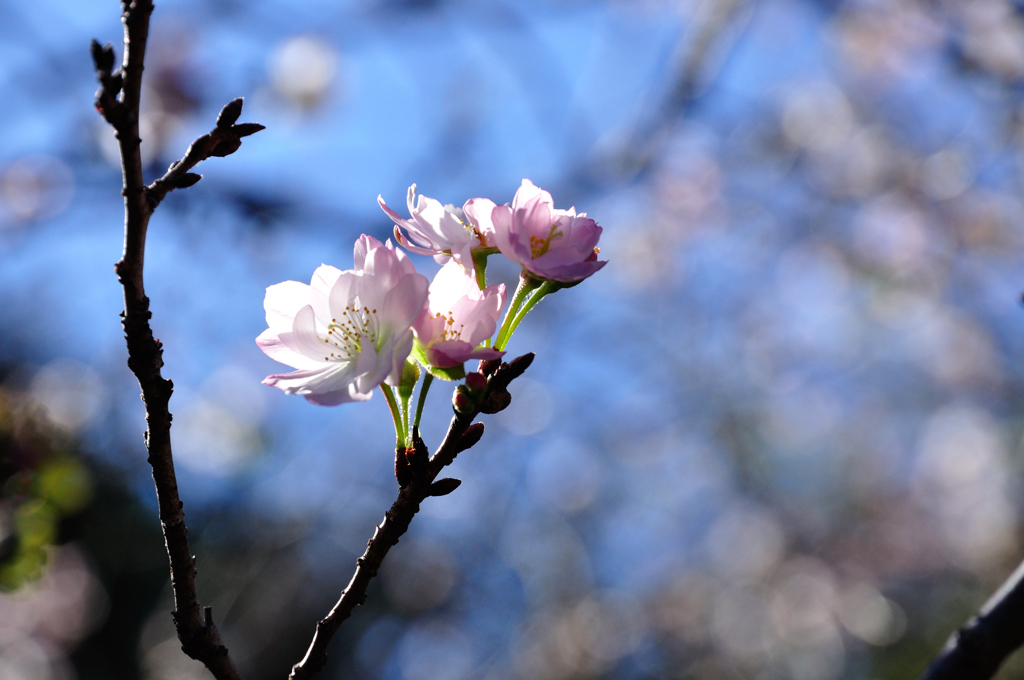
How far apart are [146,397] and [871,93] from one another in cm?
752

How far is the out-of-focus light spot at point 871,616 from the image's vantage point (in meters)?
6.36

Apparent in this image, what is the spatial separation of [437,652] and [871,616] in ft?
15.8

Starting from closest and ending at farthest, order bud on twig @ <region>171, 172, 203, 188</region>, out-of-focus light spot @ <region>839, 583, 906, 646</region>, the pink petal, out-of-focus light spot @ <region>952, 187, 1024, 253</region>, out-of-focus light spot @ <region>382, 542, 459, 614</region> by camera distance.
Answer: bud on twig @ <region>171, 172, 203, 188</region> < the pink petal < out-of-focus light spot @ <region>952, 187, 1024, 253</region> < out-of-focus light spot @ <region>839, 583, 906, 646</region> < out-of-focus light spot @ <region>382, 542, 459, 614</region>

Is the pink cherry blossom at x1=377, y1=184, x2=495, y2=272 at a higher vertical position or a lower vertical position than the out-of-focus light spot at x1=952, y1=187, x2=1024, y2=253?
higher

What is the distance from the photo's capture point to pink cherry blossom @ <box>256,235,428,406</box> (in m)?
0.79

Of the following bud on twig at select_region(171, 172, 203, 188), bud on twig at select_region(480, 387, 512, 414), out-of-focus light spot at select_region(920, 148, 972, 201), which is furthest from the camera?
out-of-focus light spot at select_region(920, 148, 972, 201)

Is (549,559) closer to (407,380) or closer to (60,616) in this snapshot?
(60,616)

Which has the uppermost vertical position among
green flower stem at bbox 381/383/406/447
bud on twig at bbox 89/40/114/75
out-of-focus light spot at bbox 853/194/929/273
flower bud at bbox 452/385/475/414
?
bud on twig at bbox 89/40/114/75

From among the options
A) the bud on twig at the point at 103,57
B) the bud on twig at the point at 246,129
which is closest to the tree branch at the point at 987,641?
the bud on twig at the point at 246,129

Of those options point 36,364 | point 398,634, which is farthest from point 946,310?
point 36,364

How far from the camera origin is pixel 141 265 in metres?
0.62

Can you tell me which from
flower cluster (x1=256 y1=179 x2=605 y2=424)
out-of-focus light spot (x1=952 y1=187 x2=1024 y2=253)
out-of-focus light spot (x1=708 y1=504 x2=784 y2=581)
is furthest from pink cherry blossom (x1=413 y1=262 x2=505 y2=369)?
out-of-focus light spot (x1=708 y1=504 x2=784 y2=581)

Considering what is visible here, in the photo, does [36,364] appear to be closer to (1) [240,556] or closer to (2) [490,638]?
(1) [240,556]

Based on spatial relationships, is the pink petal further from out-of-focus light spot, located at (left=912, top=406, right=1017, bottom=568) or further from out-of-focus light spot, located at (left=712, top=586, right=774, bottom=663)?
out-of-focus light spot, located at (left=712, top=586, right=774, bottom=663)
